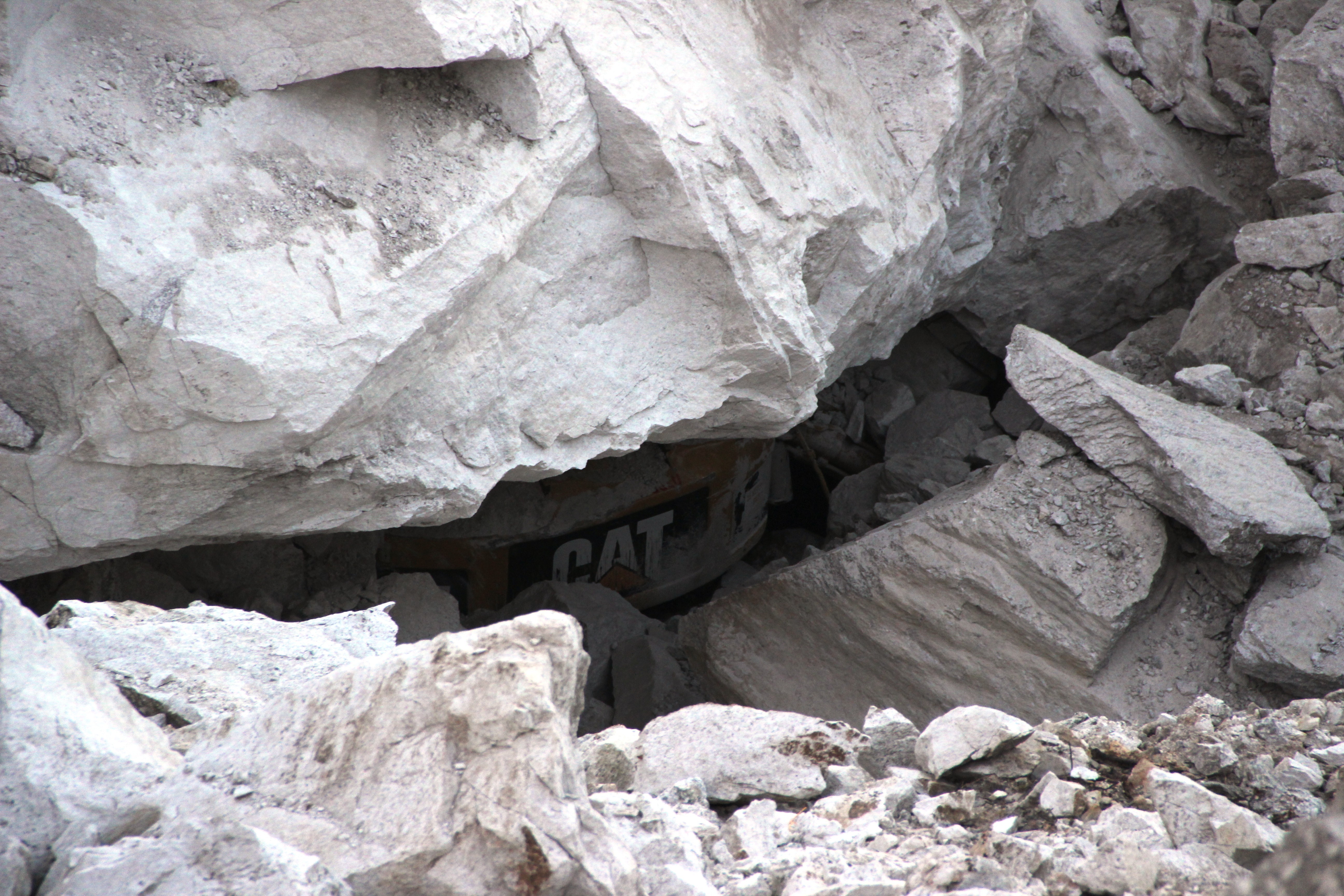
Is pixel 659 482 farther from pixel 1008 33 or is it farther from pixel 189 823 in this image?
pixel 189 823

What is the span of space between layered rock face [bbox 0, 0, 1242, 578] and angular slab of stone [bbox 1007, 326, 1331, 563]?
59 cm

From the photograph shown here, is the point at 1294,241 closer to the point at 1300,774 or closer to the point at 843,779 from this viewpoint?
the point at 1300,774

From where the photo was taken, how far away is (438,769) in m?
1.07

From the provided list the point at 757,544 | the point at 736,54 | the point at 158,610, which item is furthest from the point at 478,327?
the point at 757,544

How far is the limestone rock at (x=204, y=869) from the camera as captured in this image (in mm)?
935

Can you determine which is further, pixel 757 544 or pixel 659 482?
pixel 757 544

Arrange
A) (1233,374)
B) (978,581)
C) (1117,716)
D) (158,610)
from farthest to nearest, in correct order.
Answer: (1233,374), (978,581), (1117,716), (158,610)

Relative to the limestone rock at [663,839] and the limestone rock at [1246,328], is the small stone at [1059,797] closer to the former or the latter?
the limestone rock at [663,839]

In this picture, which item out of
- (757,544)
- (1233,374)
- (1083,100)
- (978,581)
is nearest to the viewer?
(978,581)

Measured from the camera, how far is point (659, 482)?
4.05m

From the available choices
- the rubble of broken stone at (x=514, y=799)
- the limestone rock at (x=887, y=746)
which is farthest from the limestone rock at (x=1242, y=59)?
the limestone rock at (x=887, y=746)

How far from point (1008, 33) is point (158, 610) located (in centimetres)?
287

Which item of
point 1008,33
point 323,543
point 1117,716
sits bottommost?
point 323,543

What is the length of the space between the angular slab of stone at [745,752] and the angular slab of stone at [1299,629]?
4.44 feet
